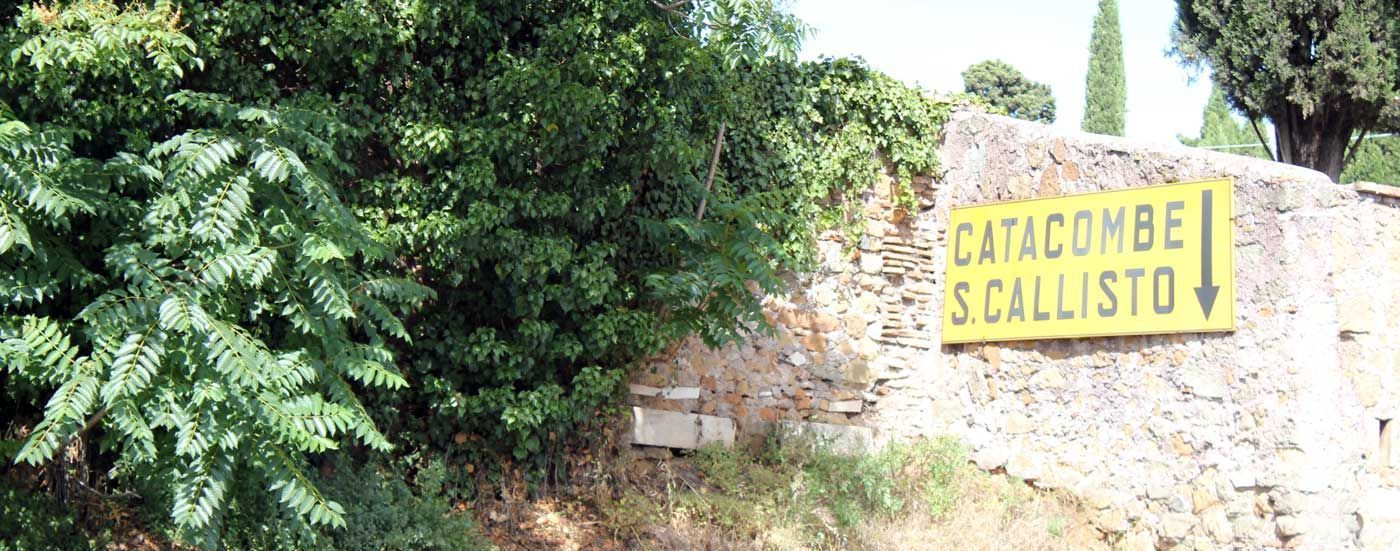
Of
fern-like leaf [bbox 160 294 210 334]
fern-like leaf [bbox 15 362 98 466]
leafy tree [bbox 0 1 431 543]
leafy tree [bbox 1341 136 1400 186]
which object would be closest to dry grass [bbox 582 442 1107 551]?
leafy tree [bbox 0 1 431 543]

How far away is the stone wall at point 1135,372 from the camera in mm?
7613

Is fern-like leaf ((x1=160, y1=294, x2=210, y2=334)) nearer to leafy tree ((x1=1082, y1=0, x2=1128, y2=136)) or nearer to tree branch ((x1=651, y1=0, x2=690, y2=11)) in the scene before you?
tree branch ((x1=651, y1=0, x2=690, y2=11))

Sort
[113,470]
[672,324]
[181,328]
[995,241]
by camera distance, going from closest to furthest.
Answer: [181,328], [113,470], [672,324], [995,241]

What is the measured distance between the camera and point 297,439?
228 inches

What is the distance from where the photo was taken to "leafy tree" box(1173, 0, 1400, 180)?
38.5 ft

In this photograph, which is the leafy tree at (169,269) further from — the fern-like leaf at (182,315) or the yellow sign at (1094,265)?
the yellow sign at (1094,265)

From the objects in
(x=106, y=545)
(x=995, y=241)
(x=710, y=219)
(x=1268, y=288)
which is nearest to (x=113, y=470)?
(x=106, y=545)

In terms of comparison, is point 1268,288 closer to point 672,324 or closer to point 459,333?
point 672,324

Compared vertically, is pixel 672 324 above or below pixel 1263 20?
below

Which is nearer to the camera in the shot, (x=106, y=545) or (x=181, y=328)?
(x=181, y=328)

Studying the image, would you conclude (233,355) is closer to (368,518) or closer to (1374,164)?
(368,518)

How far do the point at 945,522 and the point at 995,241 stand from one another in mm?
2296

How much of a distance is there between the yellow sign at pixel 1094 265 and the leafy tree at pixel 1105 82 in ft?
40.1

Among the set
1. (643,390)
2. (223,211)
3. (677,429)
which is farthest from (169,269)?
(677,429)
